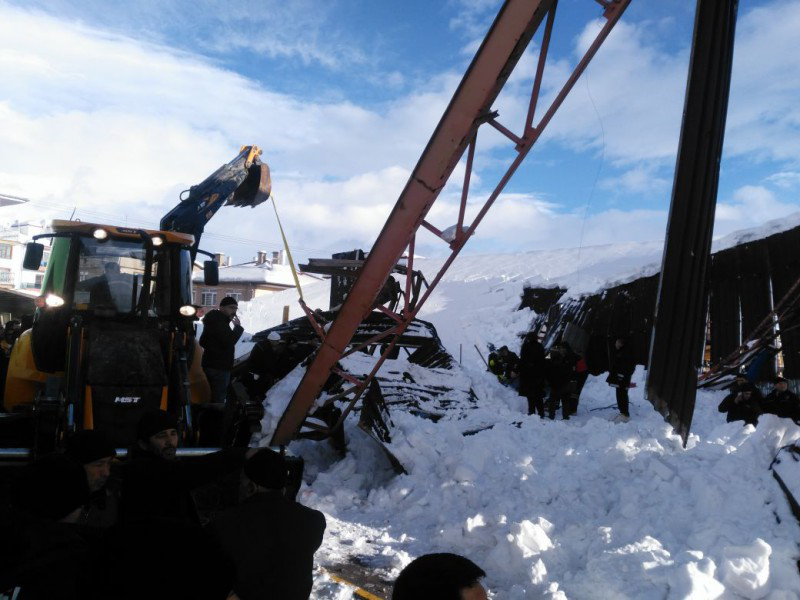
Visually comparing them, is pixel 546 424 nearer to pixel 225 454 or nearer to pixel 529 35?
pixel 529 35

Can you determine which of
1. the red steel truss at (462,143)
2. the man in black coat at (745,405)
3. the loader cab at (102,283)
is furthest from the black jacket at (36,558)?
the man in black coat at (745,405)

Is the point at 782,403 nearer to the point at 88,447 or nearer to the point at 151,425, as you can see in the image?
the point at 151,425

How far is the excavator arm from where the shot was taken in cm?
915

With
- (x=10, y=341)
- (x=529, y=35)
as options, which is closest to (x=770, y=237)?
(x=529, y=35)

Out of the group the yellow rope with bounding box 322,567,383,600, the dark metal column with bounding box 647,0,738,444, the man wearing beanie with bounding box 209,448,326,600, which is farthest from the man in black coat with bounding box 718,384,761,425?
the man wearing beanie with bounding box 209,448,326,600

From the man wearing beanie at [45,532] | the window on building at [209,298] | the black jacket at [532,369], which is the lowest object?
the window on building at [209,298]

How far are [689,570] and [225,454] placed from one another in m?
3.24

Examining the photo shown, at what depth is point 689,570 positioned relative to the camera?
4.55 meters

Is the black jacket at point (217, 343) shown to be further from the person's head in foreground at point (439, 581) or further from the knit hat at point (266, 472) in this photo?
the person's head in foreground at point (439, 581)

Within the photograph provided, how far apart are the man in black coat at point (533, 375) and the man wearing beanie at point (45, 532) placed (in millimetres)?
10544

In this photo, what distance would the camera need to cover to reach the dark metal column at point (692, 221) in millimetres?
6406

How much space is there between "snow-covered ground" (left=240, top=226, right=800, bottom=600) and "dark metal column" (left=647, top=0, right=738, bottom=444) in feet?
2.74

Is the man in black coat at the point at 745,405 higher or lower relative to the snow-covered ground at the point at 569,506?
higher

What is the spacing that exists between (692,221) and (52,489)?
6.10 metres
